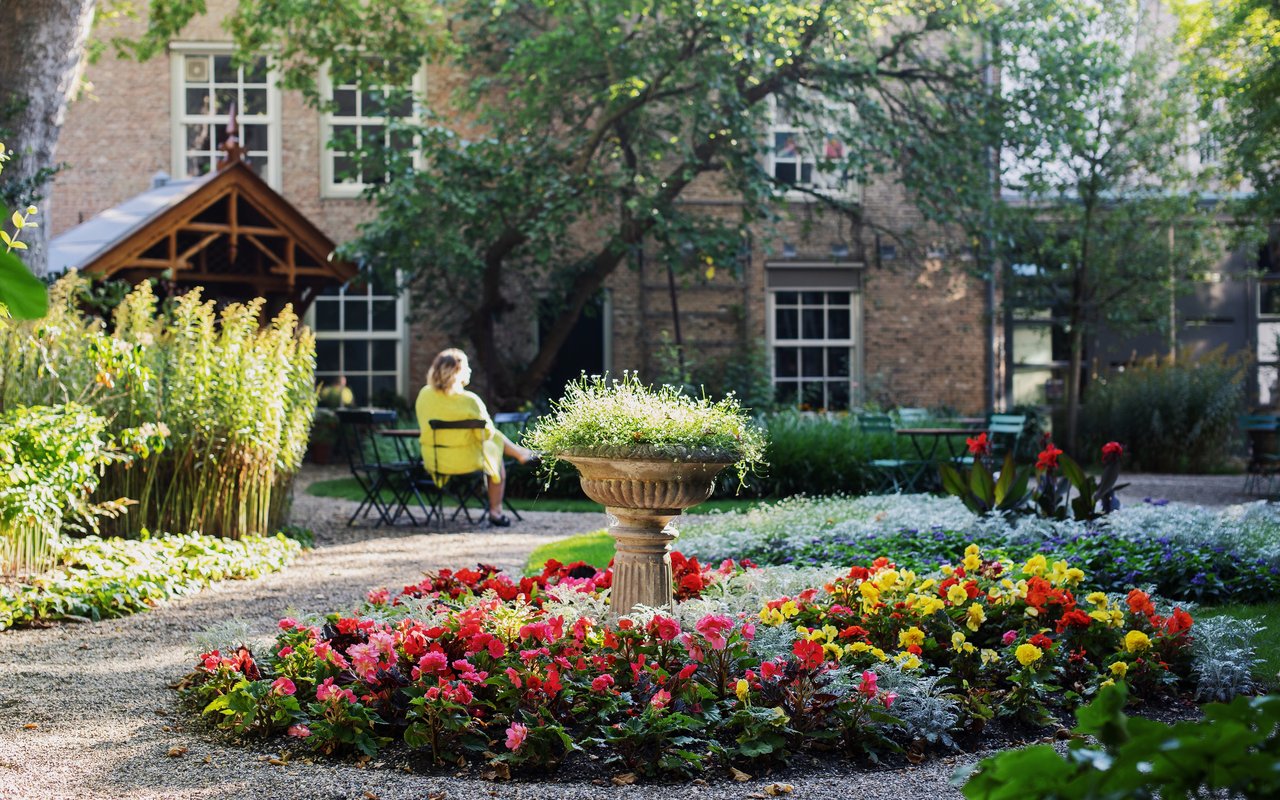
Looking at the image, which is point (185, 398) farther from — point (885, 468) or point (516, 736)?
point (885, 468)

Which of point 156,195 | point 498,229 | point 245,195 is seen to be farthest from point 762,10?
point 156,195

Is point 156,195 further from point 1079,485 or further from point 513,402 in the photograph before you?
point 1079,485

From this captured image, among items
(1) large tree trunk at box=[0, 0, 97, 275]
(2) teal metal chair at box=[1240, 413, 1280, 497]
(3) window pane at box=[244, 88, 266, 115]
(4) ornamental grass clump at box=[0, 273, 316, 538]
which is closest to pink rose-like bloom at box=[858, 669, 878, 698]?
(4) ornamental grass clump at box=[0, 273, 316, 538]

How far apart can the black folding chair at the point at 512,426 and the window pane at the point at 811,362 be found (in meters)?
5.65

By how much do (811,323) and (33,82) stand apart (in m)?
11.6

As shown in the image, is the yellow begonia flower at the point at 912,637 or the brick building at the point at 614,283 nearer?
the yellow begonia flower at the point at 912,637

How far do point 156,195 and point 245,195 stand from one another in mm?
2015

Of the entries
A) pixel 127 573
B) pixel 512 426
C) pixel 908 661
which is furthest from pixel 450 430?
pixel 908 661

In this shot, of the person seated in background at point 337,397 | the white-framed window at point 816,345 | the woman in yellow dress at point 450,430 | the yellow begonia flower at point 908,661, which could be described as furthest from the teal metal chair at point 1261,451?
the person seated in background at point 337,397

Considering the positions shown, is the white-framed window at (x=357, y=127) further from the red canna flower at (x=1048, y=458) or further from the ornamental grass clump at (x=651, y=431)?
the ornamental grass clump at (x=651, y=431)

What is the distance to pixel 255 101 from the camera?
18.0 metres

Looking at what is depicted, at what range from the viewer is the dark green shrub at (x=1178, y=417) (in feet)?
53.5

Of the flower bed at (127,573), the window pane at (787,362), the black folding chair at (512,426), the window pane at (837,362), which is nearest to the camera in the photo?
the flower bed at (127,573)

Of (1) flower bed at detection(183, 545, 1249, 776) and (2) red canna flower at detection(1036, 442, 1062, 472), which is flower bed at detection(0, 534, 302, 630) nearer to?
(1) flower bed at detection(183, 545, 1249, 776)
